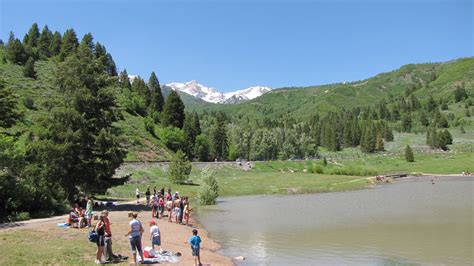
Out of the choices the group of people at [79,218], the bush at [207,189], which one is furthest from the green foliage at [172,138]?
the group of people at [79,218]

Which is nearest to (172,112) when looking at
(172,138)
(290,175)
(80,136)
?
(172,138)

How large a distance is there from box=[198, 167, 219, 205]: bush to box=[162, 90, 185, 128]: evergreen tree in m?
78.3

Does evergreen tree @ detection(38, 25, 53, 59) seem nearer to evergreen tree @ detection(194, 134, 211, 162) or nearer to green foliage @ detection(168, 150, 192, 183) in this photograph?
evergreen tree @ detection(194, 134, 211, 162)

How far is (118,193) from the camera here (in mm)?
66812

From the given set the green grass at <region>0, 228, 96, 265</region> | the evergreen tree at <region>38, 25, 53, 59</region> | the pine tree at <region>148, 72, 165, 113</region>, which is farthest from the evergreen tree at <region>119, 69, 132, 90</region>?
the green grass at <region>0, 228, 96, 265</region>

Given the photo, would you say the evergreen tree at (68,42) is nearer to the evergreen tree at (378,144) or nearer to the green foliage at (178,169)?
the green foliage at (178,169)

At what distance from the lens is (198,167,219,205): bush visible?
5694 centimetres

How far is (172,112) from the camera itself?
136125mm

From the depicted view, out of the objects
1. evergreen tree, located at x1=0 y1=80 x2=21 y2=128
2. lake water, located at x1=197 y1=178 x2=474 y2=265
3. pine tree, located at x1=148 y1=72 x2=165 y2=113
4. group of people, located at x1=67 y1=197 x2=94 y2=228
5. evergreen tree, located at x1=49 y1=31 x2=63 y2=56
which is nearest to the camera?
lake water, located at x1=197 y1=178 x2=474 y2=265

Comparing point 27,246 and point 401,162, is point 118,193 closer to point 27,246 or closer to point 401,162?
point 27,246

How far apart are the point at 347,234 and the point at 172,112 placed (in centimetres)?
10817

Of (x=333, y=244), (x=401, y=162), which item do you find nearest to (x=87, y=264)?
(x=333, y=244)

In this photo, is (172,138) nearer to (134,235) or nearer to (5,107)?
(5,107)

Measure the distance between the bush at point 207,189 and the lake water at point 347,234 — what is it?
15.3 feet
